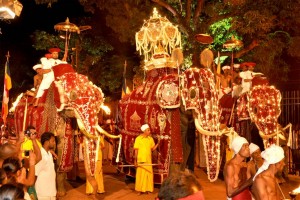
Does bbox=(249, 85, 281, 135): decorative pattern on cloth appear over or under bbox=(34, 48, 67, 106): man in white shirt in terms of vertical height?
under

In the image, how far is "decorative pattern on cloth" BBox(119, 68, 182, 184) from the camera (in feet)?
44.4

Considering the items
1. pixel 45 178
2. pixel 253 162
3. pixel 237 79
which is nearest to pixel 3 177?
pixel 45 178

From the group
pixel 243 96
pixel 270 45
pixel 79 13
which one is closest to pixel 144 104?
pixel 243 96

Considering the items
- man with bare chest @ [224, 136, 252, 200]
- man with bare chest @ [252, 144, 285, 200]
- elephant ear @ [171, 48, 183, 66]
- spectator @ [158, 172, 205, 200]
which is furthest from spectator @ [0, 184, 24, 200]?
elephant ear @ [171, 48, 183, 66]

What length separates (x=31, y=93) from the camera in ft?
45.8

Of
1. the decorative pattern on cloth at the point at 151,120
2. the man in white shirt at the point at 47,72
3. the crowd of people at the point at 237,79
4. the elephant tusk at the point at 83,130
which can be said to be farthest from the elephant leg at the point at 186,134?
the man in white shirt at the point at 47,72

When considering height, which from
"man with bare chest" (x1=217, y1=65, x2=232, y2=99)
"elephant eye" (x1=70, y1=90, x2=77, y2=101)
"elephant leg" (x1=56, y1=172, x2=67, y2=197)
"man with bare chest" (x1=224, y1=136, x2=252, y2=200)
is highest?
"man with bare chest" (x1=217, y1=65, x2=232, y2=99)

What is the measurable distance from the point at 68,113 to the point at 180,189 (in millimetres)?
8949

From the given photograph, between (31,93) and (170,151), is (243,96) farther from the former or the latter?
(31,93)

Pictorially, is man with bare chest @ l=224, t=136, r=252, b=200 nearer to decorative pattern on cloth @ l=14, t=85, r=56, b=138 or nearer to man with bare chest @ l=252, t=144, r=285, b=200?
man with bare chest @ l=252, t=144, r=285, b=200

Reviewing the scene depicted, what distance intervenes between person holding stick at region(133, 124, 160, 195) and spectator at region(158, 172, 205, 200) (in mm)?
9135

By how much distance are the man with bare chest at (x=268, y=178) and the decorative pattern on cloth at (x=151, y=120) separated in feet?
21.5

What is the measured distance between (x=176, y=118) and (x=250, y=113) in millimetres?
2061

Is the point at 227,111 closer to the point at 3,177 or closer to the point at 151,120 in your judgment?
the point at 151,120
